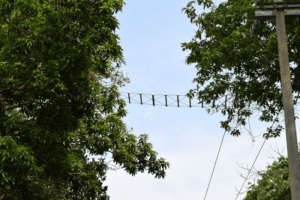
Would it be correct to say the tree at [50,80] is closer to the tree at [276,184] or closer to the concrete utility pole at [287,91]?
the concrete utility pole at [287,91]

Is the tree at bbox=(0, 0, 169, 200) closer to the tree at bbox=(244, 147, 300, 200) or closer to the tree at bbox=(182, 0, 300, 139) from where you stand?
the tree at bbox=(182, 0, 300, 139)

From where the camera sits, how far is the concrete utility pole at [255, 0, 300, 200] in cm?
744

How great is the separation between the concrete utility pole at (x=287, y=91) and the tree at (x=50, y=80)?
15.9 feet

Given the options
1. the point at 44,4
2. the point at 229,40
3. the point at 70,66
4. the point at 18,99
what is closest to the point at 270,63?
the point at 229,40

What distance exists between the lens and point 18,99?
1287 cm

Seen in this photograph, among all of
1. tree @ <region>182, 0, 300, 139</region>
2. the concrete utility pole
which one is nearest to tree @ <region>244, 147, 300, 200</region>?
tree @ <region>182, 0, 300, 139</region>

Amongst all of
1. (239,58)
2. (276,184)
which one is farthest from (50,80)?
(276,184)

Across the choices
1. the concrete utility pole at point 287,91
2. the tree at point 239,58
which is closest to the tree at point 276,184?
the tree at point 239,58

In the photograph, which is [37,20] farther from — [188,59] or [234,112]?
[234,112]

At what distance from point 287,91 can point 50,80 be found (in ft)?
22.2

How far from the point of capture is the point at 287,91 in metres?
8.15

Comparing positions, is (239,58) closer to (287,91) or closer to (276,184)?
(287,91)

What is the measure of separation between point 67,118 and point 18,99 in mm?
1925

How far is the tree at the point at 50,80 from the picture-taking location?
11023mm
